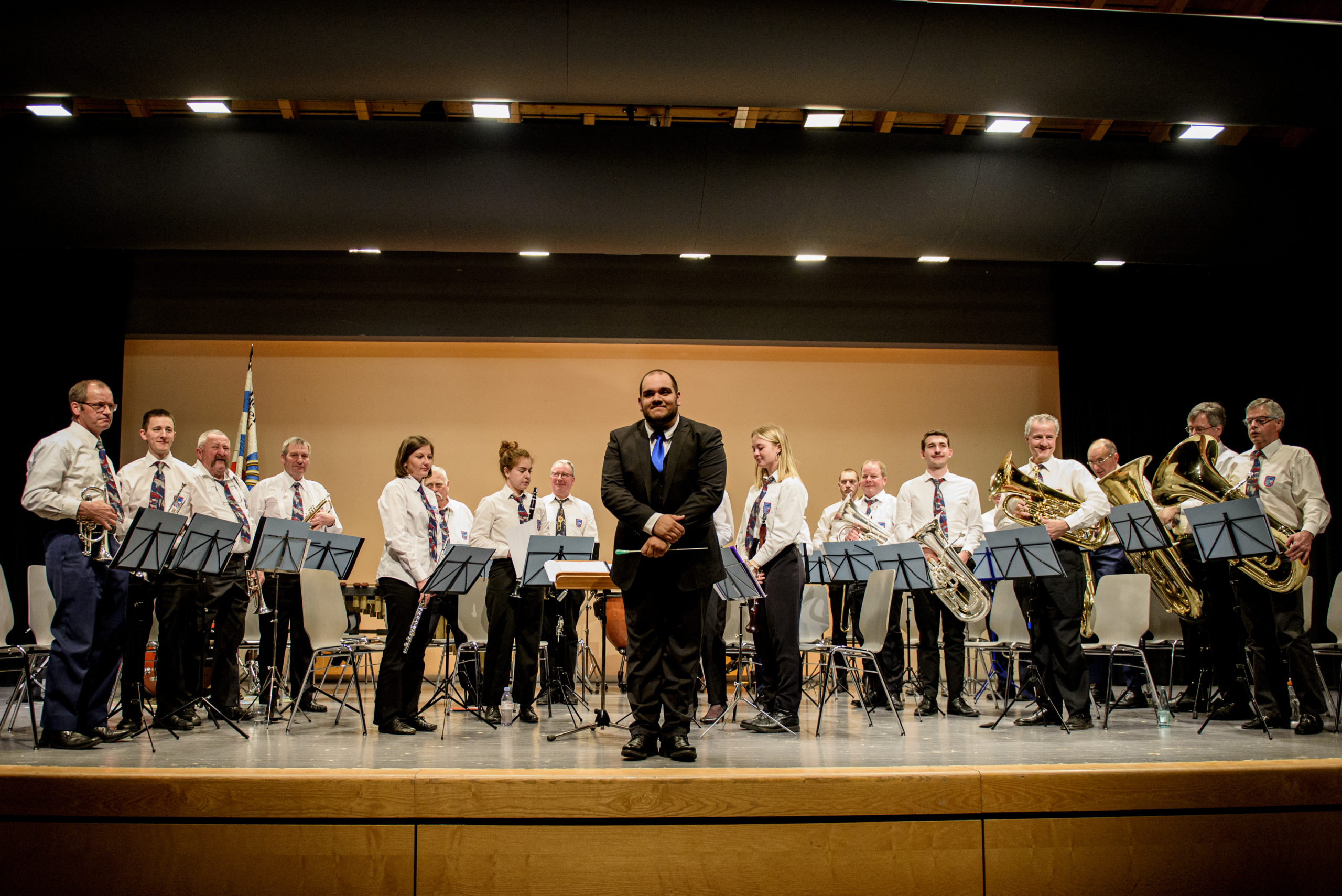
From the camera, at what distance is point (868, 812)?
270 cm

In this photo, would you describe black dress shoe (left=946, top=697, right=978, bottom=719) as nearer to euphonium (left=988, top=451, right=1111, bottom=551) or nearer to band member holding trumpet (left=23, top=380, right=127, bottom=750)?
euphonium (left=988, top=451, right=1111, bottom=551)

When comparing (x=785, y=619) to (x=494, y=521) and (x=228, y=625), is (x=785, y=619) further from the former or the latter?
(x=228, y=625)

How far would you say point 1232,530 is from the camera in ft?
15.1

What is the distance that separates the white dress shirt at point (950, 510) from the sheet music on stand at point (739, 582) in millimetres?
1462

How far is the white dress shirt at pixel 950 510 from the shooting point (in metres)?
5.86

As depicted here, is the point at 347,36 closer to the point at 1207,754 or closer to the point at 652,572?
the point at 652,572

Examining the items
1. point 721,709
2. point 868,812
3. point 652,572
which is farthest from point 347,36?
point 868,812

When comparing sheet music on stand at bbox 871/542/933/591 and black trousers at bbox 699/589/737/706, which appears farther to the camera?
black trousers at bbox 699/589/737/706

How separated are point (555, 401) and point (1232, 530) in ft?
22.9

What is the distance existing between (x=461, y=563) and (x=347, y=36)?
3.34 m

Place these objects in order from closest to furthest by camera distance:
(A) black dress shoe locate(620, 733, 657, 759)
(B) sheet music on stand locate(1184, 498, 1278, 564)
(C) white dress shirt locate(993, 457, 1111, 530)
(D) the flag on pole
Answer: (A) black dress shoe locate(620, 733, 657, 759)
(B) sheet music on stand locate(1184, 498, 1278, 564)
(C) white dress shirt locate(993, 457, 1111, 530)
(D) the flag on pole

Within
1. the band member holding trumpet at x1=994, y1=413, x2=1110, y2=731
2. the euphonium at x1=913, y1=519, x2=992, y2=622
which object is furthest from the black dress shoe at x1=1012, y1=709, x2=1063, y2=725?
the euphonium at x1=913, y1=519, x2=992, y2=622

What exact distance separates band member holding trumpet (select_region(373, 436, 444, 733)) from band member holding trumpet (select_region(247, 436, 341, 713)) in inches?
61.7

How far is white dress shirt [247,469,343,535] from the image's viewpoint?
22.2ft
